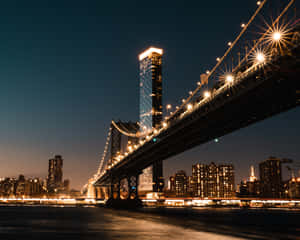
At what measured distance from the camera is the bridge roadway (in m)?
28.8

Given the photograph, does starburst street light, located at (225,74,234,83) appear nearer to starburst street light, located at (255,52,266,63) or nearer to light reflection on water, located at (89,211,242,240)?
starburst street light, located at (255,52,266,63)

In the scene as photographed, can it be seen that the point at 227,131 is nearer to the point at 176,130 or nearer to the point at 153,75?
the point at 176,130

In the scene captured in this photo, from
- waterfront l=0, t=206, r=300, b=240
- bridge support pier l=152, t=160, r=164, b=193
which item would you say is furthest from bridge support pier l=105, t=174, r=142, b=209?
bridge support pier l=152, t=160, r=164, b=193

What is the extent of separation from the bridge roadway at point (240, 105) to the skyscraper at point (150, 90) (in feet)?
288

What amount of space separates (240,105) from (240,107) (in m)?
0.85

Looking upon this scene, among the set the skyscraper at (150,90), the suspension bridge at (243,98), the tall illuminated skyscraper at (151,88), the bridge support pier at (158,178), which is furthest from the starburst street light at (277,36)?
the tall illuminated skyscraper at (151,88)

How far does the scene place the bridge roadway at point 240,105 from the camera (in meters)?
28.8

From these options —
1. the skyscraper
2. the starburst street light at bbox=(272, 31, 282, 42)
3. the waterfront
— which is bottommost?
the waterfront

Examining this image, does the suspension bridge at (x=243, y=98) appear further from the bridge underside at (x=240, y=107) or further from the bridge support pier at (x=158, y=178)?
the bridge support pier at (x=158, y=178)

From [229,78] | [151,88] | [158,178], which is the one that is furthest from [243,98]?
[151,88]

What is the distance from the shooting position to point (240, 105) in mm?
36062

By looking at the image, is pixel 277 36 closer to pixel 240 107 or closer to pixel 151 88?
pixel 240 107

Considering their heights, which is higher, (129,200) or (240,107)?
Answer: (240,107)

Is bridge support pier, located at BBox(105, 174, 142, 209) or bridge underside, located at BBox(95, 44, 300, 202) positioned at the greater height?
bridge underside, located at BBox(95, 44, 300, 202)
